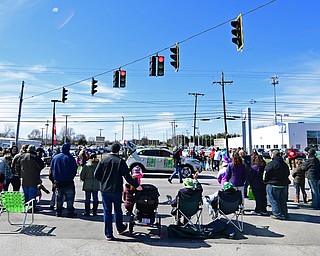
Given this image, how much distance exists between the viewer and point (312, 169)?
885 centimetres

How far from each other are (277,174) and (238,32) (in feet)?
16.3

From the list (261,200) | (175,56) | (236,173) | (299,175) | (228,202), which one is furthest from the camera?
(175,56)

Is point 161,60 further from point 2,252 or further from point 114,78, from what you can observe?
point 2,252

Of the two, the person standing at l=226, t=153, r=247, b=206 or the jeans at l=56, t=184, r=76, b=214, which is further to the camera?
the person standing at l=226, t=153, r=247, b=206

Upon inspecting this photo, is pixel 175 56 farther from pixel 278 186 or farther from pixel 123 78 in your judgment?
pixel 278 186

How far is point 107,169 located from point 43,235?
1.95 meters

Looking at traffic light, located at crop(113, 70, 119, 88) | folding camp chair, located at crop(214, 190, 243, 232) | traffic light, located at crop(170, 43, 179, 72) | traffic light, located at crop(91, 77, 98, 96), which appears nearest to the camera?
folding camp chair, located at crop(214, 190, 243, 232)

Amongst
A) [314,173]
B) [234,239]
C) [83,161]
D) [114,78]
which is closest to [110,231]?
[234,239]

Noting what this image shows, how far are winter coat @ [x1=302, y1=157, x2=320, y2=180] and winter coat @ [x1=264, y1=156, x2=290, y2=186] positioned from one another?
1.71 metres

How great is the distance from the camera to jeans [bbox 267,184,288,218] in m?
7.59

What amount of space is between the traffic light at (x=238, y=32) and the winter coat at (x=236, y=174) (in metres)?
4.21

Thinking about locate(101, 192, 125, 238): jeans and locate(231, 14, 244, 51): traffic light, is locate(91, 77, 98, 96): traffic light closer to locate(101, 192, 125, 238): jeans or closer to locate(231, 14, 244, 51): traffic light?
locate(231, 14, 244, 51): traffic light

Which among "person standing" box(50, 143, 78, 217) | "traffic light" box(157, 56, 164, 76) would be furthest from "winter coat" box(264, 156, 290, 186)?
"traffic light" box(157, 56, 164, 76)

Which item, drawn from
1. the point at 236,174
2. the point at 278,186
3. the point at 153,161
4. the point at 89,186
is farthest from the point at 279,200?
the point at 153,161
